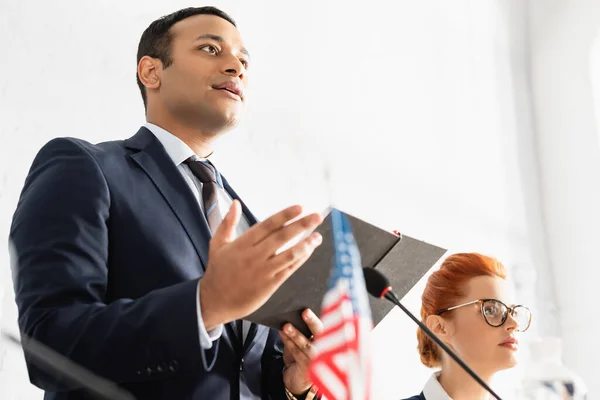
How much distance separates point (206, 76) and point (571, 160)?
12.1 ft

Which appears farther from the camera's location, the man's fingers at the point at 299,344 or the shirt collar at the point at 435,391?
the shirt collar at the point at 435,391

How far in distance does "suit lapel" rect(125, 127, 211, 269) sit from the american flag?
283mm

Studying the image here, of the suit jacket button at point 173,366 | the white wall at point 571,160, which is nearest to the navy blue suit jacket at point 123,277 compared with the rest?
the suit jacket button at point 173,366

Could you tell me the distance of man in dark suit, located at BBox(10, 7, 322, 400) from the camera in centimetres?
132

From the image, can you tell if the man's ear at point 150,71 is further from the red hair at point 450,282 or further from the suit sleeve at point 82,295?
the red hair at point 450,282

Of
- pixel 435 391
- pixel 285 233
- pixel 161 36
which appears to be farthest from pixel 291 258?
pixel 435 391

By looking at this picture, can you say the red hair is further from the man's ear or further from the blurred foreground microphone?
the blurred foreground microphone

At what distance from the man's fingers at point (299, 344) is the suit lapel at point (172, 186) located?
200mm

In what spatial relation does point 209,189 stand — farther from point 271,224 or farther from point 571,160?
point 571,160

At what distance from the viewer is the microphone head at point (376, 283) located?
4.92 ft

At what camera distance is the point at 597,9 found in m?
5.23

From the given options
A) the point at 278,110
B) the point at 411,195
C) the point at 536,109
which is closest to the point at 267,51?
the point at 278,110

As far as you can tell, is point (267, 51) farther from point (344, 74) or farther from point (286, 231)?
point (286, 231)

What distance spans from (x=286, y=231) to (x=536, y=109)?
14.7ft
